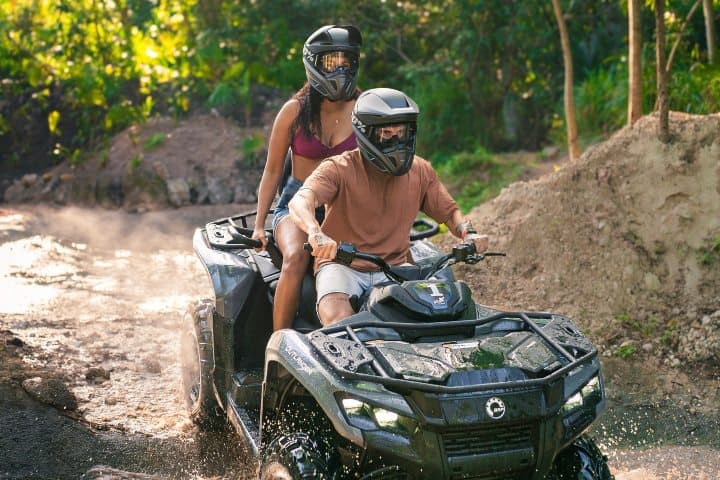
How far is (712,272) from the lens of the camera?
7.28 m

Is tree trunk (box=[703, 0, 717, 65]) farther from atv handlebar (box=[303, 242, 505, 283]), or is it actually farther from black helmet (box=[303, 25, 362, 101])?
atv handlebar (box=[303, 242, 505, 283])

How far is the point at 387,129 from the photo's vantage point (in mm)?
4383

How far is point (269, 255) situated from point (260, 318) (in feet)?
1.26

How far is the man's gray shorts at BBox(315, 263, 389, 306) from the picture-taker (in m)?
4.34

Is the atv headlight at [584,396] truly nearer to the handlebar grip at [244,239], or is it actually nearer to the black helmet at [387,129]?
the black helmet at [387,129]

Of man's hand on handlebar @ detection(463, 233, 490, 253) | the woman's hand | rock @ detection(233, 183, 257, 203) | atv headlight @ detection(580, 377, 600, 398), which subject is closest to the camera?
atv headlight @ detection(580, 377, 600, 398)

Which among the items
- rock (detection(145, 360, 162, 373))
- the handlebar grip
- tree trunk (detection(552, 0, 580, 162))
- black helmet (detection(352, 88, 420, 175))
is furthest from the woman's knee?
tree trunk (detection(552, 0, 580, 162))

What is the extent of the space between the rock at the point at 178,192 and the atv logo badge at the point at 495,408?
34.9 ft

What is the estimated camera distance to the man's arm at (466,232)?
14.8 ft

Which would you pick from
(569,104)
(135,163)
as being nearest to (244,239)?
(569,104)

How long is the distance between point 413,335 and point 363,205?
3.01ft

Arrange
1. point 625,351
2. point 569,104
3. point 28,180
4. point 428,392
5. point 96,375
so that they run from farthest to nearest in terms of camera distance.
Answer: point 28,180, point 569,104, point 625,351, point 96,375, point 428,392

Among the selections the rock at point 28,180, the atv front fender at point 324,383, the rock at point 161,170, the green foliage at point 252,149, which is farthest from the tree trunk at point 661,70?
the rock at point 28,180

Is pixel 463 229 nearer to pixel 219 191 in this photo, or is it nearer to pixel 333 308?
pixel 333 308
